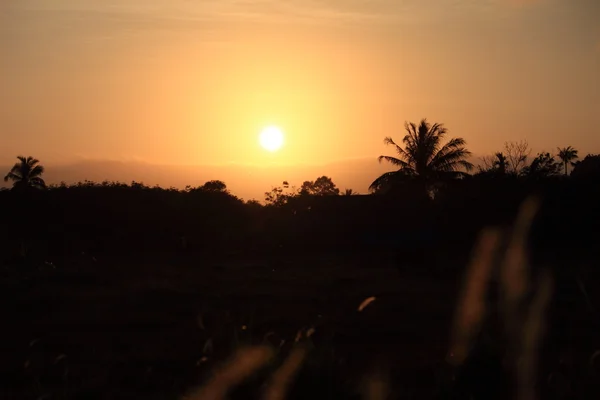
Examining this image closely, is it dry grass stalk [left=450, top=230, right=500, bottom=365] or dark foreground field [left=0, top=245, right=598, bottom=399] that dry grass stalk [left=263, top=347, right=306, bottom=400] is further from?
dry grass stalk [left=450, top=230, right=500, bottom=365]

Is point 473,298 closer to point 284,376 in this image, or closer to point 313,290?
point 313,290

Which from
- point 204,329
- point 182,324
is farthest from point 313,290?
point 204,329

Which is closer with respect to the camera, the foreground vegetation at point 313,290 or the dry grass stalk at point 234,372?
the dry grass stalk at point 234,372

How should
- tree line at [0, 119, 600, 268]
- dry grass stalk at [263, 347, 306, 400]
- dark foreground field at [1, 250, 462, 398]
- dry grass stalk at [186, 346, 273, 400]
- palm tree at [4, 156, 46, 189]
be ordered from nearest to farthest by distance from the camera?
dry grass stalk at [263, 347, 306, 400]
dry grass stalk at [186, 346, 273, 400]
dark foreground field at [1, 250, 462, 398]
tree line at [0, 119, 600, 268]
palm tree at [4, 156, 46, 189]

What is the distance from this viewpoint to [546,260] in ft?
64.5

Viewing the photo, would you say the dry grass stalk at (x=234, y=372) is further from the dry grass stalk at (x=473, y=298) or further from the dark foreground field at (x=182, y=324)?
the dry grass stalk at (x=473, y=298)

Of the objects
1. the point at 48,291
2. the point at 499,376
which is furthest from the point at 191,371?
the point at 48,291

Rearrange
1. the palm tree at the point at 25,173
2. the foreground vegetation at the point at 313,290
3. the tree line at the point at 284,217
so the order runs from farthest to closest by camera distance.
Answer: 1. the palm tree at the point at 25,173
2. the tree line at the point at 284,217
3. the foreground vegetation at the point at 313,290

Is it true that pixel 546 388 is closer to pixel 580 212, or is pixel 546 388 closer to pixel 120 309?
pixel 120 309

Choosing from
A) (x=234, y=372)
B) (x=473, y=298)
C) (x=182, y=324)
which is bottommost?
(x=473, y=298)

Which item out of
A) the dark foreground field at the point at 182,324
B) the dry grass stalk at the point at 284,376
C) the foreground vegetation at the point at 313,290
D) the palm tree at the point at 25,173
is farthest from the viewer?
the palm tree at the point at 25,173

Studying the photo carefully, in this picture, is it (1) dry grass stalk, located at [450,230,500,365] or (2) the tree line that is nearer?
(1) dry grass stalk, located at [450,230,500,365]

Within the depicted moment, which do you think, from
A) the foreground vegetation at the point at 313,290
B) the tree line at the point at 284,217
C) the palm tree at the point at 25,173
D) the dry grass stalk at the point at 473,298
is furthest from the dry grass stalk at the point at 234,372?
the palm tree at the point at 25,173

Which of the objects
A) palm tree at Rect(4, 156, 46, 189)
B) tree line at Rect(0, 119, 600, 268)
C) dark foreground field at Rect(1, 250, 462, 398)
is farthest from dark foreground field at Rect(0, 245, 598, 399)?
palm tree at Rect(4, 156, 46, 189)
